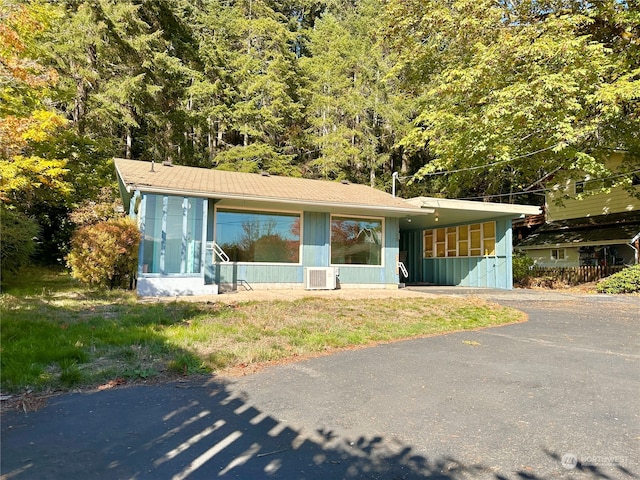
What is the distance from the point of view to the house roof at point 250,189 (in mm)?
10250

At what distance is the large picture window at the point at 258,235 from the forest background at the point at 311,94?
4510 millimetres

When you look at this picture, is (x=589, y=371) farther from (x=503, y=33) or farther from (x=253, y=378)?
(x=503, y=33)

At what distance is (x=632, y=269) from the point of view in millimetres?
13039

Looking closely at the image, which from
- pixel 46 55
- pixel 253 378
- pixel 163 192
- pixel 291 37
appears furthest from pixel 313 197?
pixel 291 37

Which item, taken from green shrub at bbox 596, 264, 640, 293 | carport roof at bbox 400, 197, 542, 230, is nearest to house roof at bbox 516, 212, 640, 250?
green shrub at bbox 596, 264, 640, 293

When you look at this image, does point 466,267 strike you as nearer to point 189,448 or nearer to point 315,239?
point 315,239

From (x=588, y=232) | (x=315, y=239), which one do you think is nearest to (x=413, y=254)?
(x=315, y=239)

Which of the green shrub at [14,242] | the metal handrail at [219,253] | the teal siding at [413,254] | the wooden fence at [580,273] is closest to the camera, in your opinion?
the green shrub at [14,242]

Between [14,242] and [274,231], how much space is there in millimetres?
6223

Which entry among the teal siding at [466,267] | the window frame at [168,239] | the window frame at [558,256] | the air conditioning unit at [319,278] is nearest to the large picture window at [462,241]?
the teal siding at [466,267]

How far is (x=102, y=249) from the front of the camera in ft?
30.2

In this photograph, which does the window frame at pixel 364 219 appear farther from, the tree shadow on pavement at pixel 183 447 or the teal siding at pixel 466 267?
the tree shadow on pavement at pixel 183 447

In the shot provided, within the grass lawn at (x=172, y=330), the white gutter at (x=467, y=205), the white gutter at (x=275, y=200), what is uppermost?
the white gutter at (x=467, y=205)

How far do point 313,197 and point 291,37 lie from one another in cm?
1711
